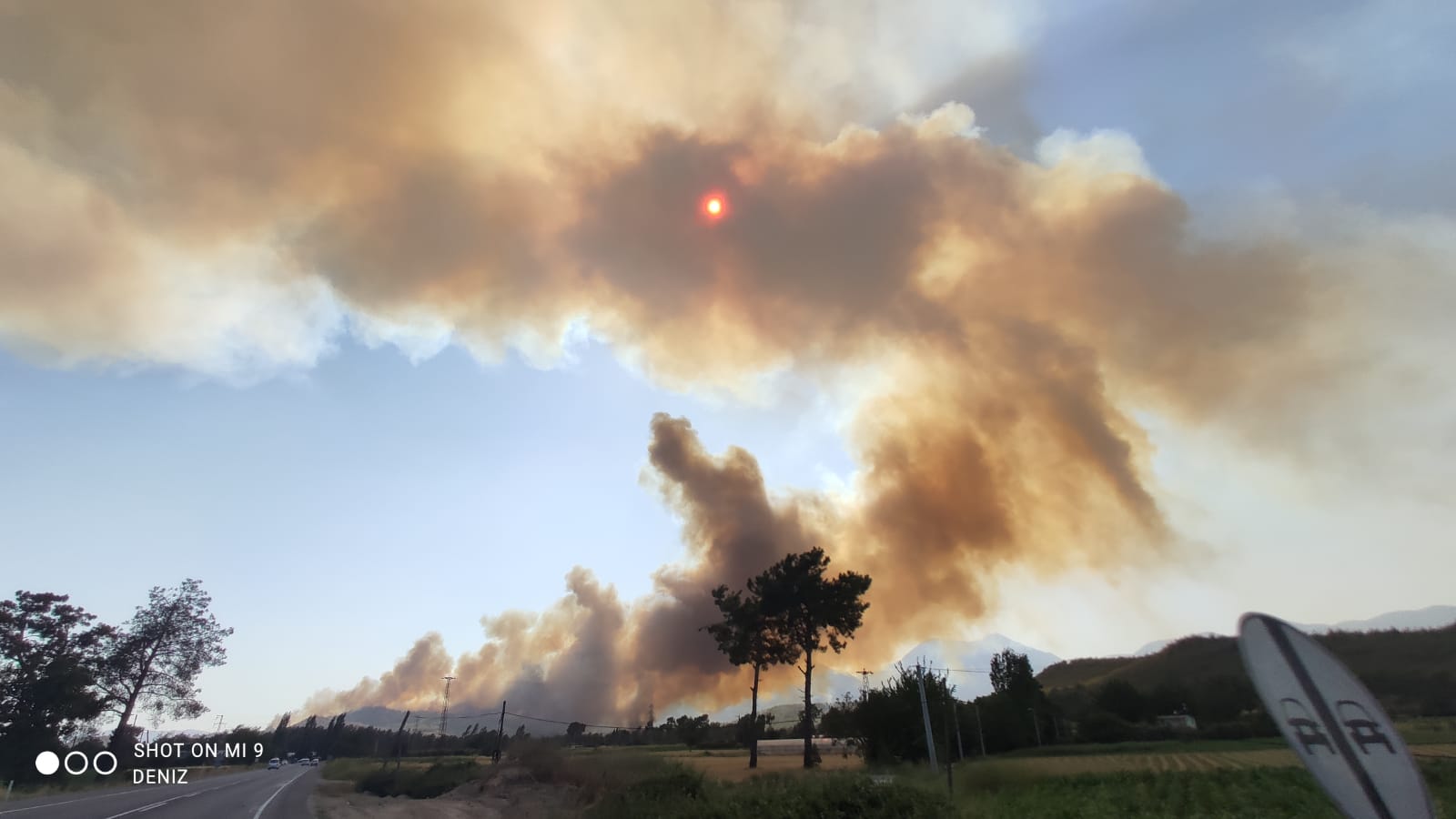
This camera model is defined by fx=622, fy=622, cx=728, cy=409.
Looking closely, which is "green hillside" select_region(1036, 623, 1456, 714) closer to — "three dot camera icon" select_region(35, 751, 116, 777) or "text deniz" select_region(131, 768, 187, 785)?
"text deniz" select_region(131, 768, 187, 785)

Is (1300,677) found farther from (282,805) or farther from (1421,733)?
(1421,733)

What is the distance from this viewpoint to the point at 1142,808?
30.3m

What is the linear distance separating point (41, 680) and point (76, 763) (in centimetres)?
777

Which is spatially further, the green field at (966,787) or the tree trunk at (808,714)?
the tree trunk at (808,714)

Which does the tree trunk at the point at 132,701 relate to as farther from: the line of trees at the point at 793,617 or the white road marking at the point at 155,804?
the line of trees at the point at 793,617

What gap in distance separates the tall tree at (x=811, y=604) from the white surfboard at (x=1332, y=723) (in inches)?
2286

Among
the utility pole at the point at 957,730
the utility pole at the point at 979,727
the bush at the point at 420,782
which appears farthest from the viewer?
the utility pole at the point at 979,727

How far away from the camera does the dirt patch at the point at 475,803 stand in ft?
100

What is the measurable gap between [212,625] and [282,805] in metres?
47.5

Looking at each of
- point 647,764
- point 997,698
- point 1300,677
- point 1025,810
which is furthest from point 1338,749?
point 997,698

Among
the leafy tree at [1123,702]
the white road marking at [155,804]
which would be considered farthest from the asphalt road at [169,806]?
the leafy tree at [1123,702]

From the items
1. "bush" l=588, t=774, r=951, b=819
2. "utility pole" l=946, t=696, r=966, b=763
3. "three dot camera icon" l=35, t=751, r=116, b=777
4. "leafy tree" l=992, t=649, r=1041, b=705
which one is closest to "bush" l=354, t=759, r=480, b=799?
"three dot camera icon" l=35, t=751, r=116, b=777

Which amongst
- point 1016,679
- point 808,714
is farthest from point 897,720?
point 1016,679

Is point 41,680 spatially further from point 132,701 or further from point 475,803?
point 475,803
